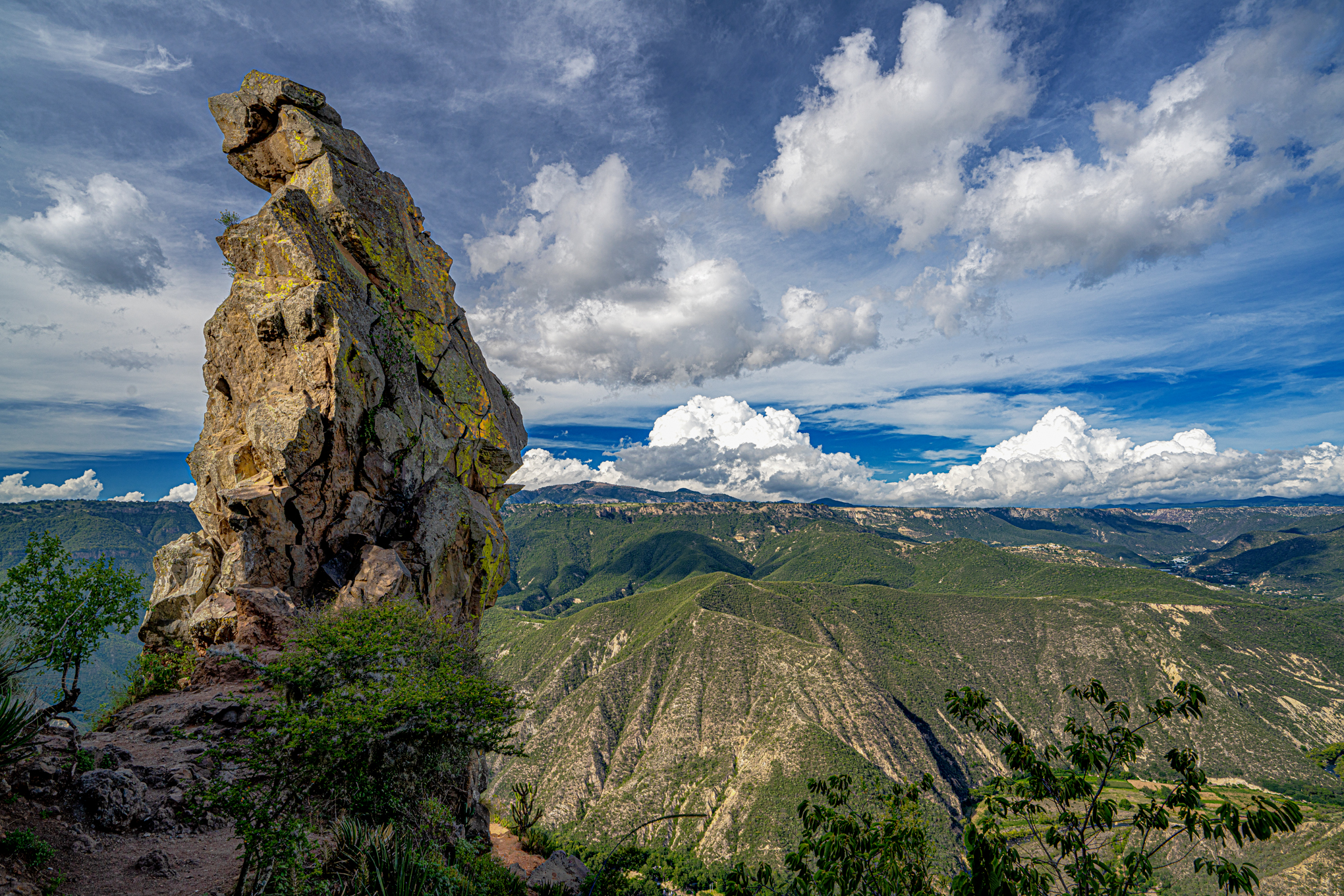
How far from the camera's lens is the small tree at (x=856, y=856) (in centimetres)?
1181

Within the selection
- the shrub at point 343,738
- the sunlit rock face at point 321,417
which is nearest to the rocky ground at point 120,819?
the shrub at point 343,738

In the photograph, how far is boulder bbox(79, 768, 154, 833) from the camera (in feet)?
50.4

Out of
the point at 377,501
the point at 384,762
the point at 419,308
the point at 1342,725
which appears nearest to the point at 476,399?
the point at 419,308

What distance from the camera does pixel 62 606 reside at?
18.0 meters

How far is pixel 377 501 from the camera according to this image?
32.4 metres

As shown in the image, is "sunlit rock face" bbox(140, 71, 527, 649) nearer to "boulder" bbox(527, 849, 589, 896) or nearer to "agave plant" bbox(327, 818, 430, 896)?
"agave plant" bbox(327, 818, 430, 896)

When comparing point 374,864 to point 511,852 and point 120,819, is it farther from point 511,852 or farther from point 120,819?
point 511,852

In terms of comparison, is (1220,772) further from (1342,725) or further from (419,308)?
(419,308)

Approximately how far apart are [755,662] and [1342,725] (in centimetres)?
20548

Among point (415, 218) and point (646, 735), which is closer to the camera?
point (415, 218)

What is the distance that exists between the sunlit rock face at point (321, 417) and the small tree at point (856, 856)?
76.3 ft

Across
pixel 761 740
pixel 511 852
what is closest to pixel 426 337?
pixel 511 852

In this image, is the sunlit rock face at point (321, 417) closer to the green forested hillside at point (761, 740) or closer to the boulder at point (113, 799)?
the boulder at point (113, 799)

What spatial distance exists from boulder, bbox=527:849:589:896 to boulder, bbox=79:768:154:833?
15.2 meters
